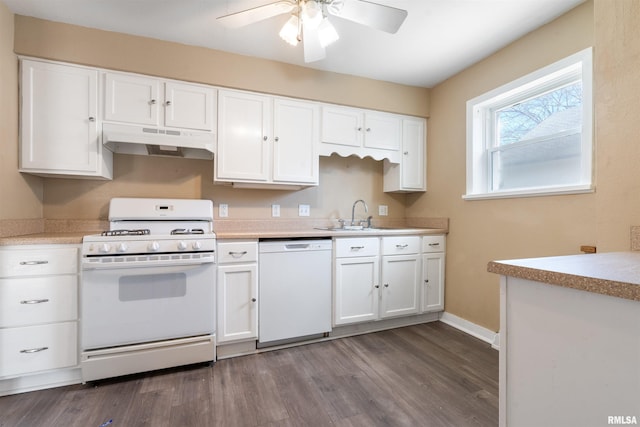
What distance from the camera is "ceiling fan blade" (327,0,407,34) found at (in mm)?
1533

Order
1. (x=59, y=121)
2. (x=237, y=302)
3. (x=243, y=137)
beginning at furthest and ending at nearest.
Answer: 1. (x=243, y=137)
2. (x=237, y=302)
3. (x=59, y=121)

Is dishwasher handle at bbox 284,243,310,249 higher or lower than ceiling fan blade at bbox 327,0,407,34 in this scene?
lower

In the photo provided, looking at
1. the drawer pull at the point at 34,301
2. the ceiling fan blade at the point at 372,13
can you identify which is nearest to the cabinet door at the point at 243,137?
the ceiling fan blade at the point at 372,13

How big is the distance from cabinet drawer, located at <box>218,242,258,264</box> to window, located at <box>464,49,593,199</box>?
201 centimetres

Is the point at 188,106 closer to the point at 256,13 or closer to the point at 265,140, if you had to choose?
the point at 265,140

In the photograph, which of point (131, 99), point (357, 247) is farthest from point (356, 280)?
point (131, 99)

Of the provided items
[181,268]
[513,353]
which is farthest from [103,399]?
[513,353]

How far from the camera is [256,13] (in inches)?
64.9

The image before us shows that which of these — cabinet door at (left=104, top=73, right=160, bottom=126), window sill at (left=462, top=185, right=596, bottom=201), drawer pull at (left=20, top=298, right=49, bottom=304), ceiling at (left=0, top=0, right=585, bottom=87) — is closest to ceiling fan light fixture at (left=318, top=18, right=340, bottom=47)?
ceiling at (left=0, top=0, right=585, bottom=87)

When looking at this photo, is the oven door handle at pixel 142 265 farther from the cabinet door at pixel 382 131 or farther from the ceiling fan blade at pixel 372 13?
the cabinet door at pixel 382 131

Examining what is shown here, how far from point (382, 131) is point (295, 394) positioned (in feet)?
8.12

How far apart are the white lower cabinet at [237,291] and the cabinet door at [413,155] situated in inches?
72.7

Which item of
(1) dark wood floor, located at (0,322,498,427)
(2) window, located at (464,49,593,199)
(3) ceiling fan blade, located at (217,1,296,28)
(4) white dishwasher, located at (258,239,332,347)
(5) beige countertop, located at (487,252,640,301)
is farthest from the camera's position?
(4) white dishwasher, located at (258,239,332,347)

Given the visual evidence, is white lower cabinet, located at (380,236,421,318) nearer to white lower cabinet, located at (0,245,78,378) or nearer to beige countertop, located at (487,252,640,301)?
beige countertop, located at (487,252,640,301)
